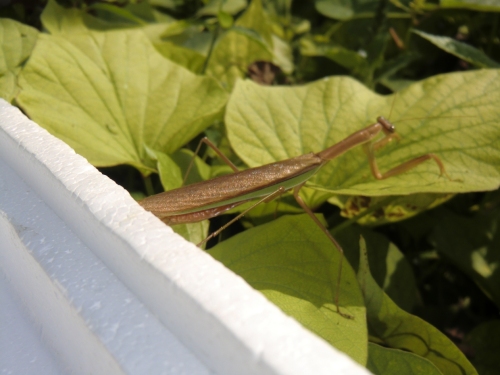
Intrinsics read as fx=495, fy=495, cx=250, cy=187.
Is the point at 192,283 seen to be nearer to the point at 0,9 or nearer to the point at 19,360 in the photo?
the point at 19,360

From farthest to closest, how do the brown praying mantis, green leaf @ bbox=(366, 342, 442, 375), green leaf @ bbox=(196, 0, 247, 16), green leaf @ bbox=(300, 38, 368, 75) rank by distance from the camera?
green leaf @ bbox=(196, 0, 247, 16), green leaf @ bbox=(300, 38, 368, 75), the brown praying mantis, green leaf @ bbox=(366, 342, 442, 375)

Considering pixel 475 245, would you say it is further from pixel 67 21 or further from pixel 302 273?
pixel 67 21

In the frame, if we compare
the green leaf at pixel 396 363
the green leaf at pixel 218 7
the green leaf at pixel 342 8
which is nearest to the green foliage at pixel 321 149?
the green leaf at pixel 396 363

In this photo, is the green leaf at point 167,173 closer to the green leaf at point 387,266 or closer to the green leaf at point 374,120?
the green leaf at point 374,120

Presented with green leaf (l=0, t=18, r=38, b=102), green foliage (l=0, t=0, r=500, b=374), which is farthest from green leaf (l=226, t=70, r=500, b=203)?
green leaf (l=0, t=18, r=38, b=102)

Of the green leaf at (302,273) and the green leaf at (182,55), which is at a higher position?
the green leaf at (182,55)

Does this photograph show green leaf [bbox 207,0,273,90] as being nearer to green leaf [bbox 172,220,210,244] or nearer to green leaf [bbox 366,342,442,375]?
green leaf [bbox 172,220,210,244]
